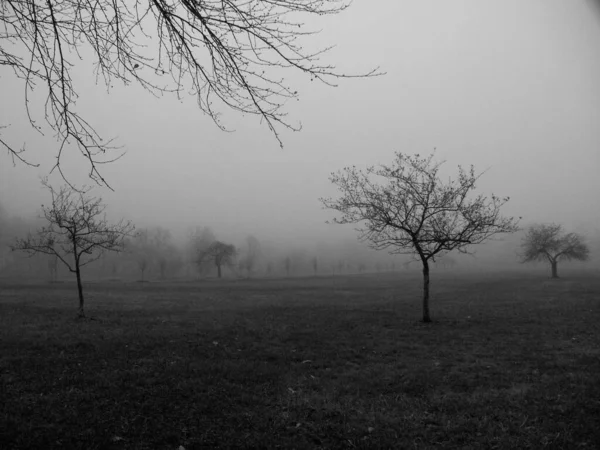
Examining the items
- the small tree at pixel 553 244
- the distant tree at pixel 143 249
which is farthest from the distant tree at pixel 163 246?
the small tree at pixel 553 244

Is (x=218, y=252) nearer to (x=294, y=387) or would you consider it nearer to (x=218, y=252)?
(x=218, y=252)

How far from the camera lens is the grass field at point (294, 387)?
566 centimetres

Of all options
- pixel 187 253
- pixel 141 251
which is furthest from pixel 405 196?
pixel 187 253

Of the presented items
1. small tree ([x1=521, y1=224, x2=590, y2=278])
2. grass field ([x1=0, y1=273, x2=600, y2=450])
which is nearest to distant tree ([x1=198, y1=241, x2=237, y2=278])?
small tree ([x1=521, y1=224, x2=590, y2=278])

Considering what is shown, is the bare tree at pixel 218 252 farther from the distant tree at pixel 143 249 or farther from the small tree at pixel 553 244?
the small tree at pixel 553 244

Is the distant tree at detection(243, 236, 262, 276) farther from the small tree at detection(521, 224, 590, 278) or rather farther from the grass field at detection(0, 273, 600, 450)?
the grass field at detection(0, 273, 600, 450)

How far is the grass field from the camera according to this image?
223 inches

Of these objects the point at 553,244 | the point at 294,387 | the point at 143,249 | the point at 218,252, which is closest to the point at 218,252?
the point at 218,252

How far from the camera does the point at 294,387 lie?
27.0ft

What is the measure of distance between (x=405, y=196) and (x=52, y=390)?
15333mm

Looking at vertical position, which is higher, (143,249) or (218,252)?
(143,249)

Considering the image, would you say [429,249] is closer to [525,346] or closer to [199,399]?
[525,346]

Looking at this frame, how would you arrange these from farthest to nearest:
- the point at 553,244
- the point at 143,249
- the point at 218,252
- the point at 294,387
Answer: the point at 143,249 → the point at 218,252 → the point at 553,244 → the point at 294,387

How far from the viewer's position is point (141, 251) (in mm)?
98812
